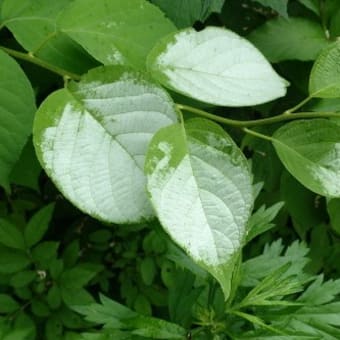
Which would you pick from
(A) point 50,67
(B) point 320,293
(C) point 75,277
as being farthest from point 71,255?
(A) point 50,67

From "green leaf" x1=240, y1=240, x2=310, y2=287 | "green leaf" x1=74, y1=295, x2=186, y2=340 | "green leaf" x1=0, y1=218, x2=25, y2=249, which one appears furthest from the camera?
"green leaf" x1=0, y1=218, x2=25, y2=249

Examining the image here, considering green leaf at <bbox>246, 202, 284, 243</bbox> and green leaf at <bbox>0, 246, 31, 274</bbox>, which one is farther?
green leaf at <bbox>0, 246, 31, 274</bbox>

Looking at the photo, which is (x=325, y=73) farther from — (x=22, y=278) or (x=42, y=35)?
(x=22, y=278)

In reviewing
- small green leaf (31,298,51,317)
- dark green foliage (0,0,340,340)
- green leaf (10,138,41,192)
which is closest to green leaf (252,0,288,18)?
dark green foliage (0,0,340,340)

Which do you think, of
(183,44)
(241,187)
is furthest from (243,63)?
(241,187)

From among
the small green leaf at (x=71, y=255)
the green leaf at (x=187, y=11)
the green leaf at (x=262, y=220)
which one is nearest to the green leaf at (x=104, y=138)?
the green leaf at (x=187, y=11)

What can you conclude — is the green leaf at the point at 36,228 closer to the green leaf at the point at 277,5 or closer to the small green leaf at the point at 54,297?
the small green leaf at the point at 54,297

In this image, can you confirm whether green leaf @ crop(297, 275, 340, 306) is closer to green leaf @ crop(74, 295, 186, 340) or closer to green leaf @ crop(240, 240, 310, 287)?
green leaf @ crop(240, 240, 310, 287)
